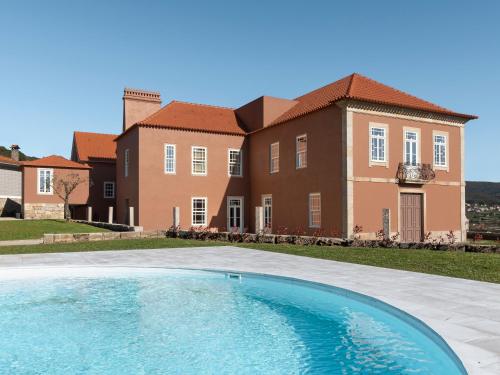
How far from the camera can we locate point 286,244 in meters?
20.3

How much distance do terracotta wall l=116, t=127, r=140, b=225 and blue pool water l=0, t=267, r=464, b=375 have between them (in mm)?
17297

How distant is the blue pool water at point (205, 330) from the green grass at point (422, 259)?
4.17 meters

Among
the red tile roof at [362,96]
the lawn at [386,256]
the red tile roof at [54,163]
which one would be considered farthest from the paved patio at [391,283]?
the red tile roof at [54,163]

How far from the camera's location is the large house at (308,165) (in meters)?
22.9

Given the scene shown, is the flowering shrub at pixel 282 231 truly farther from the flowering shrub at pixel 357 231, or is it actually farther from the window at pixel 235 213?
the flowering shrub at pixel 357 231

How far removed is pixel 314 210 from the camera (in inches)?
975

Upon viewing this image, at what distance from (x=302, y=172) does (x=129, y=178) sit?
13.2m

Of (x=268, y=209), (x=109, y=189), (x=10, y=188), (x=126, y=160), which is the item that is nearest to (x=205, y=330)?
(x=268, y=209)

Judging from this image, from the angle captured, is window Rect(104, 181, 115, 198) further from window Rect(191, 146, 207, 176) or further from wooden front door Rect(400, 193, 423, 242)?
wooden front door Rect(400, 193, 423, 242)

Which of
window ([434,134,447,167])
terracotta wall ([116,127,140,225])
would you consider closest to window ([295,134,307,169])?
window ([434,134,447,167])

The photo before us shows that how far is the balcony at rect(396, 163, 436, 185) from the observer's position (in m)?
23.9

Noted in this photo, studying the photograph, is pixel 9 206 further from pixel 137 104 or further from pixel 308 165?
pixel 308 165

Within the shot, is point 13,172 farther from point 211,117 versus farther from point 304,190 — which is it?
point 304,190

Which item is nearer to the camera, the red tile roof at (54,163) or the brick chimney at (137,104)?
the brick chimney at (137,104)
